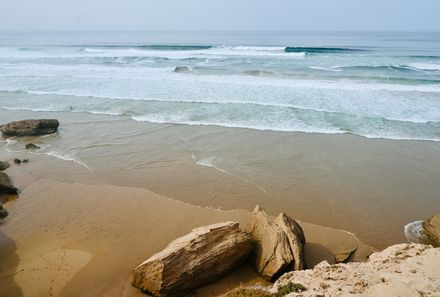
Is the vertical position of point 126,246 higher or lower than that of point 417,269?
lower

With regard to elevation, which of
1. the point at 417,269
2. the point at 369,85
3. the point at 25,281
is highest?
the point at 369,85

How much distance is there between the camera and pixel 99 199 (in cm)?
791

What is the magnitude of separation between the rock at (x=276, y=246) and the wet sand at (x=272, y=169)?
136 cm

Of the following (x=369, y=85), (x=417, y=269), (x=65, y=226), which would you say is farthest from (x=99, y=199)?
(x=369, y=85)

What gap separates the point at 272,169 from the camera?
937 centimetres

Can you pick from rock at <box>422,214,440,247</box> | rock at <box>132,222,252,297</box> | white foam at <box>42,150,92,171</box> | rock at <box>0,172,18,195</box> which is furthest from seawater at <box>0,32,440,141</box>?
rock at <box>132,222,252,297</box>

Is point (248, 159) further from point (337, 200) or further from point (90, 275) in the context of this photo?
point (90, 275)

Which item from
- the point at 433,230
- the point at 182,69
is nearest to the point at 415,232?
the point at 433,230

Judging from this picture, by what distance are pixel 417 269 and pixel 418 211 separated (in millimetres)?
2992

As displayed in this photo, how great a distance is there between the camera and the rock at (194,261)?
5016mm

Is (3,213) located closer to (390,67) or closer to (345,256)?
(345,256)

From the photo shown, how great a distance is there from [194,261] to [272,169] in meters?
4.71

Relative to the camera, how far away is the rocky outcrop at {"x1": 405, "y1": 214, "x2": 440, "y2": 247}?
6152mm

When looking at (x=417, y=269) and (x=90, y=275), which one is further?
(x=90, y=275)
